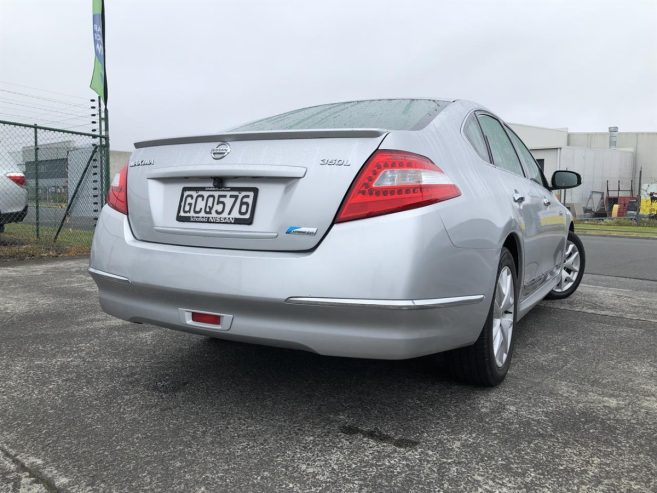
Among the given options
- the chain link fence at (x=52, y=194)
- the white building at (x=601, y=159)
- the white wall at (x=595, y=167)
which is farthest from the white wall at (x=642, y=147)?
the chain link fence at (x=52, y=194)

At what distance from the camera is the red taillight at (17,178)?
8188 mm

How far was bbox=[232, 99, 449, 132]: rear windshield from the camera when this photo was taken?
2.65 metres

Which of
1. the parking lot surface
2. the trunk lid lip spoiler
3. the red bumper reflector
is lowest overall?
the parking lot surface

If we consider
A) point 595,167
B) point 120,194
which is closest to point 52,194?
point 120,194

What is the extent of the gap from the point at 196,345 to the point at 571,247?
11.9ft

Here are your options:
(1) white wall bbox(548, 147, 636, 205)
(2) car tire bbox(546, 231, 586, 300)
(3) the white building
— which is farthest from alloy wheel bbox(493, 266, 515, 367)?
(1) white wall bbox(548, 147, 636, 205)

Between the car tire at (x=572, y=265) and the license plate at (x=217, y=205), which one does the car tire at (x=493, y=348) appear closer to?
the license plate at (x=217, y=205)

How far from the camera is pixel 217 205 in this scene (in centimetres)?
234

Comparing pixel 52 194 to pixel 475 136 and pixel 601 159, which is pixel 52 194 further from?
pixel 601 159

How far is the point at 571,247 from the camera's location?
5285 mm

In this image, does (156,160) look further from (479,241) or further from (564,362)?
(564,362)

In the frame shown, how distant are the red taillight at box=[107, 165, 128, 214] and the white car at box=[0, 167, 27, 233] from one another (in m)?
6.37

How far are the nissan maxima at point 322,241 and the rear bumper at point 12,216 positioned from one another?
6527mm

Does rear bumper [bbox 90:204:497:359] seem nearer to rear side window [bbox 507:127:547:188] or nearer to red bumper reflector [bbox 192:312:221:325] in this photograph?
red bumper reflector [bbox 192:312:221:325]
